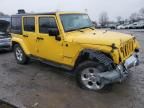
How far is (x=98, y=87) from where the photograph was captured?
593cm

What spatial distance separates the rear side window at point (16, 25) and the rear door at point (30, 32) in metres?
0.26

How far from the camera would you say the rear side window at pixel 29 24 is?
7.87 meters

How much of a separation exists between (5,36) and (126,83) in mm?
7401

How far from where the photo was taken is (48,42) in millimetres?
7141

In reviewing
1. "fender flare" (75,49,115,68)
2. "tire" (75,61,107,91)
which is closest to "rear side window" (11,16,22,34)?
"fender flare" (75,49,115,68)

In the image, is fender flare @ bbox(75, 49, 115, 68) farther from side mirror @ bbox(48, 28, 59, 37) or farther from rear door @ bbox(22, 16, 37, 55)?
rear door @ bbox(22, 16, 37, 55)

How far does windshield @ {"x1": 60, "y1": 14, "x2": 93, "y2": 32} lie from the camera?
686 cm

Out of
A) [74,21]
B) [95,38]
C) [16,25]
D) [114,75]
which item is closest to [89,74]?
[114,75]

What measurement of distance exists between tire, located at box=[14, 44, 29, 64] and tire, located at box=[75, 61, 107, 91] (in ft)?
10.4

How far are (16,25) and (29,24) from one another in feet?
3.21

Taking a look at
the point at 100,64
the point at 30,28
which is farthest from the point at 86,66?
the point at 30,28

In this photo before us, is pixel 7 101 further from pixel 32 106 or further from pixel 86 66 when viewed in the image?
pixel 86 66

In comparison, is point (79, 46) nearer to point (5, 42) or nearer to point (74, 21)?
point (74, 21)

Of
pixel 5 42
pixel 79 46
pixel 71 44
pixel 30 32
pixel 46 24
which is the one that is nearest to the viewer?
pixel 79 46
